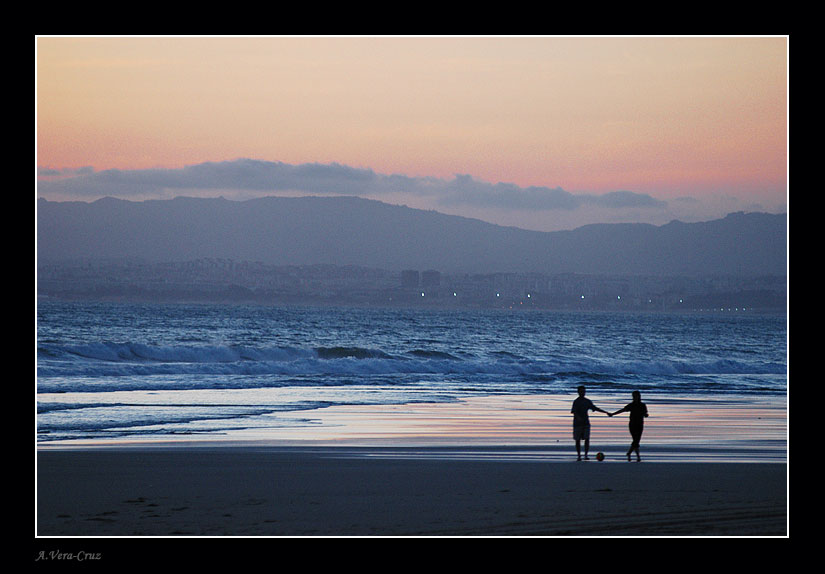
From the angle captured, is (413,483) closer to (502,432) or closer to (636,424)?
(636,424)

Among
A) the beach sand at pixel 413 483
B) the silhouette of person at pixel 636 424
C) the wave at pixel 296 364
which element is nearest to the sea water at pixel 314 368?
the wave at pixel 296 364

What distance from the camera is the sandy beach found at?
28.6 feet

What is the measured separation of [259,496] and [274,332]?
2674 inches

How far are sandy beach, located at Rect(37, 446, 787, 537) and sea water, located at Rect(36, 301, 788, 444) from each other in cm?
280

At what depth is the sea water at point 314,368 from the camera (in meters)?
20.2

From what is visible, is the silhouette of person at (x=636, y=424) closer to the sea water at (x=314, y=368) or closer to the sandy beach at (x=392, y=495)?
the sandy beach at (x=392, y=495)

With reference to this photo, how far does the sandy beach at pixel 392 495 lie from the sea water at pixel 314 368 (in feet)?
9.17

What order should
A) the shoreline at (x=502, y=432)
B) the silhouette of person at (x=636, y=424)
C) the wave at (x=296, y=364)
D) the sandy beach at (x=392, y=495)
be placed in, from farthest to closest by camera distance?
the wave at (x=296, y=364)
the shoreline at (x=502, y=432)
the silhouette of person at (x=636, y=424)
the sandy beach at (x=392, y=495)

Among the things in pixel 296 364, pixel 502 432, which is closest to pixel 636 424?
pixel 502 432

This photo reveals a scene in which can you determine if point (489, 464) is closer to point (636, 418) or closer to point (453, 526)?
point (636, 418)

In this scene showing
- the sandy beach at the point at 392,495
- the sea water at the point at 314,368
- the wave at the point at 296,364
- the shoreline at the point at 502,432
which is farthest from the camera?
the wave at the point at 296,364

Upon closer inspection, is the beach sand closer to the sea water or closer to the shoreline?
the shoreline
